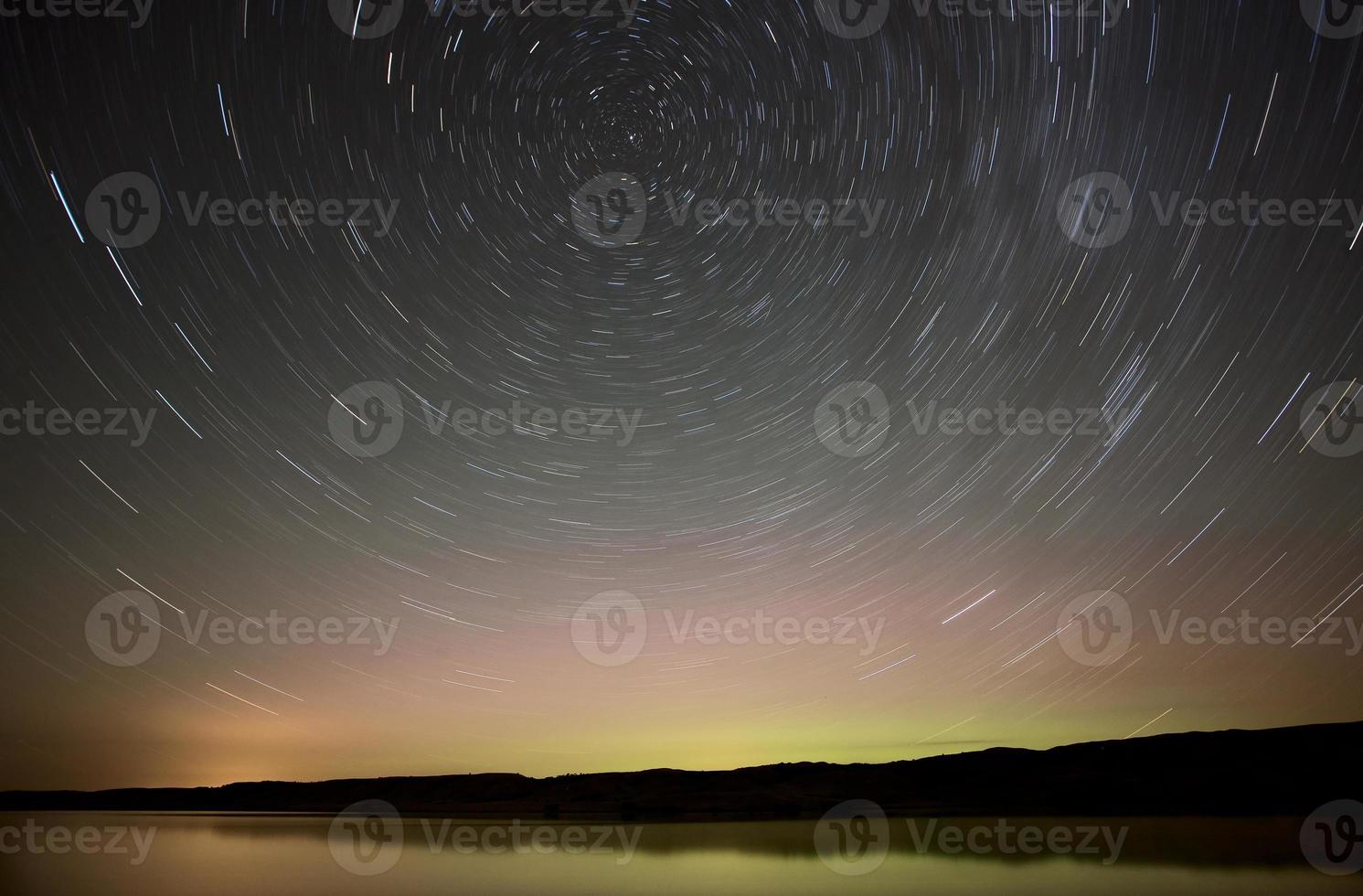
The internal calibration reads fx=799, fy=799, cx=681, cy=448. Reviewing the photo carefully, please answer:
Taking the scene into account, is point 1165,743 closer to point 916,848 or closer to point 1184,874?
point 916,848

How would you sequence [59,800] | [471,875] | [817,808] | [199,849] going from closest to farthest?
1. [471,875]
2. [199,849]
3. [817,808]
4. [59,800]

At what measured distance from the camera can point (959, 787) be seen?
6544 centimetres

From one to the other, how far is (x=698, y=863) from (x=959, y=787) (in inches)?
2113

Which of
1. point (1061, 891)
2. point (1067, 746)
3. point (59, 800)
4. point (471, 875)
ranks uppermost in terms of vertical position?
point (1067, 746)

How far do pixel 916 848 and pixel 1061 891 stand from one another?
1081cm

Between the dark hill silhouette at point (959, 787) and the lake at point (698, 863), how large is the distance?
23.4m

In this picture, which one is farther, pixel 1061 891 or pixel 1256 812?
pixel 1256 812

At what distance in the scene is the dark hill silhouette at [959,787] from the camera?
170 feet

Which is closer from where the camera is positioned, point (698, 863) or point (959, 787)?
point (698, 863)

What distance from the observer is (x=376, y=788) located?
98688 millimetres

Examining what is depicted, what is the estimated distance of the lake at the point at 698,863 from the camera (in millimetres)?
13977

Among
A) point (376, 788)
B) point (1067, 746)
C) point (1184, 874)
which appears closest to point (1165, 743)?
point (1067, 746)

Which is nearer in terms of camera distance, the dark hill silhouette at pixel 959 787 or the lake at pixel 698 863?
the lake at pixel 698 863

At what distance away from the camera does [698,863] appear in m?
19.9
